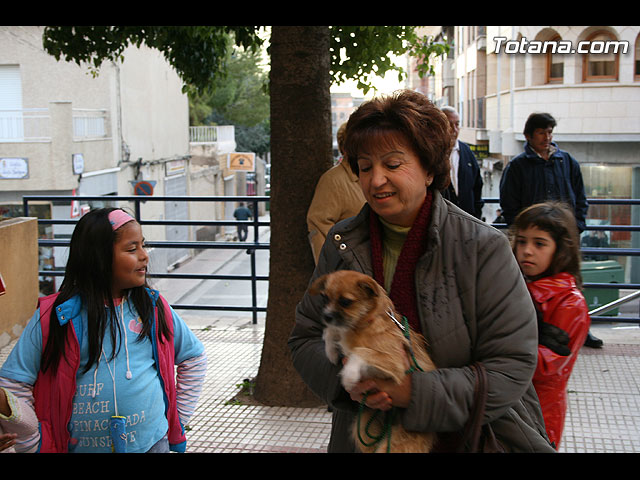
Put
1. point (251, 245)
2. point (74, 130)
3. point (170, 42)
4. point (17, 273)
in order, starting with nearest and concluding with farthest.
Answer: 1. point (17, 273)
2. point (251, 245)
3. point (170, 42)
4. point (74, 130)

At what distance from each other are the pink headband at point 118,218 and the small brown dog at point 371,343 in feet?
3.98

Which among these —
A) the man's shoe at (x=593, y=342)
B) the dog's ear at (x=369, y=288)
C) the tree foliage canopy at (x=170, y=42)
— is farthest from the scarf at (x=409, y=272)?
the tree foliage canopy at (x=170, y=42)

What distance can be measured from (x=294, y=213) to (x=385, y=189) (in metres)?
3.30

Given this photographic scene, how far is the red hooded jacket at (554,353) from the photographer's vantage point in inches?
105

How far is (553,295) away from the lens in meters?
2.81

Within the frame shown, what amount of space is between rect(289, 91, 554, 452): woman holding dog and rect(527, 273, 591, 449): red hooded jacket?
22.6 inches

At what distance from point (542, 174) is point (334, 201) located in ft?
7.54

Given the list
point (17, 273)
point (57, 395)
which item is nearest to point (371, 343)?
point (57, 395)

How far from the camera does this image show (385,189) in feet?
6.61

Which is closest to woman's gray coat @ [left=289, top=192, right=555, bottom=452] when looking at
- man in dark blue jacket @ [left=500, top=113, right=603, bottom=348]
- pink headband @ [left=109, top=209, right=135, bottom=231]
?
pink headband @ [left=109, top=209, right=135, bottom=231]

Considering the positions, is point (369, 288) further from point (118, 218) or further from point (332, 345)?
point (118, 218)
